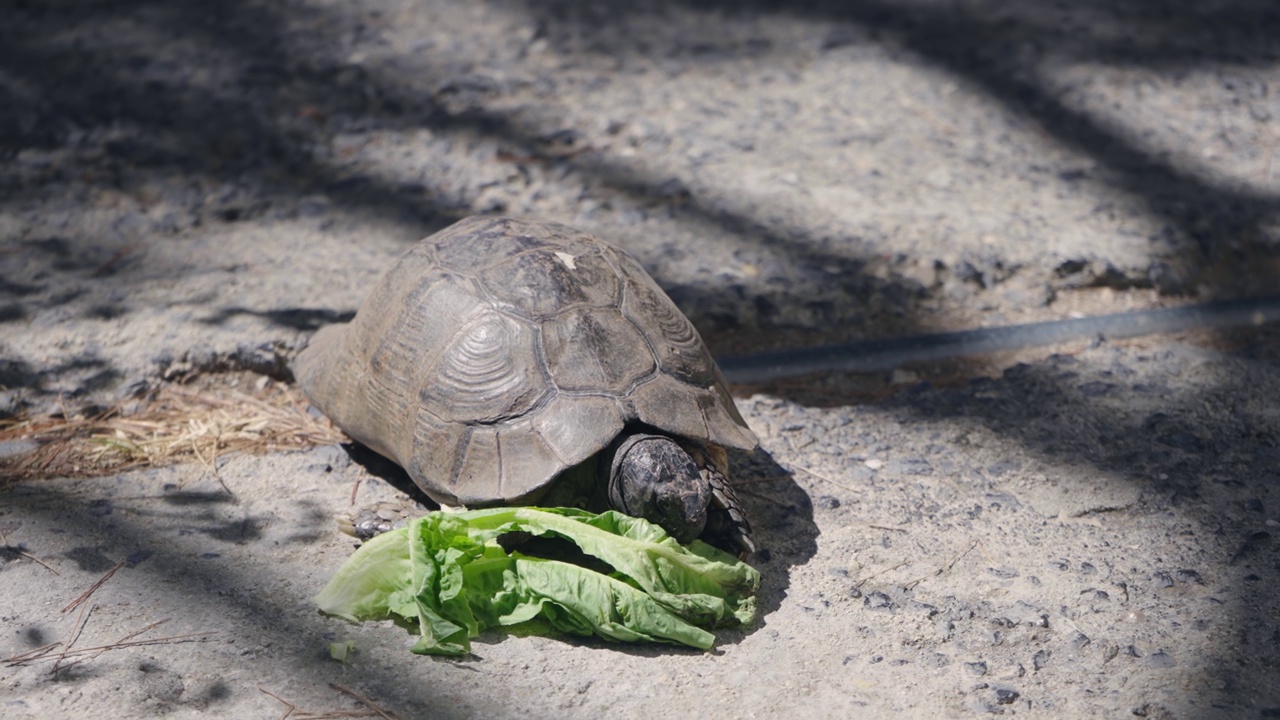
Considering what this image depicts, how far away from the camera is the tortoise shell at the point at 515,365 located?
318cm

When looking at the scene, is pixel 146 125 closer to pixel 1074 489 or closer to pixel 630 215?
pixel 630 215

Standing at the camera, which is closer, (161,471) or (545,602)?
(545,602)

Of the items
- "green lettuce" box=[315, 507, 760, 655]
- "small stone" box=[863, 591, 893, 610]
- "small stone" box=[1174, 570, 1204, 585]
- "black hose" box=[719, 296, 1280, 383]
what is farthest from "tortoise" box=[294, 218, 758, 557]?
"small stone" box=[1174, 570, 1204, 585]

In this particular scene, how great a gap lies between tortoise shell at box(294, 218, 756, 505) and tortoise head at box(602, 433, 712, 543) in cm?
9

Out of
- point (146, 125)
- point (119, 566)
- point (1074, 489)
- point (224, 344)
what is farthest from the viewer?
point (146, 125)

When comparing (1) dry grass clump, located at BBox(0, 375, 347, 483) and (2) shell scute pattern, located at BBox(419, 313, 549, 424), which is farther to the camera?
(1) dry grass clump, located at BBox(0, 375, 347, 483)

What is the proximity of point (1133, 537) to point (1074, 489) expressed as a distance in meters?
0.29

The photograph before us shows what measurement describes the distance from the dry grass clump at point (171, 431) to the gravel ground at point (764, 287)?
0.08 metres

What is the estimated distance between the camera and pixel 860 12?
7.19m

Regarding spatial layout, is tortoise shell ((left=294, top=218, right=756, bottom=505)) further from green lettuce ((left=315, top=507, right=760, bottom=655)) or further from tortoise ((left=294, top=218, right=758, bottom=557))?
green lettuce ((left=315, top=507, right=760, bottom=655))

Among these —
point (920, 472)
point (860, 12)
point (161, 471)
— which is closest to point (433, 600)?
point (161, 471)

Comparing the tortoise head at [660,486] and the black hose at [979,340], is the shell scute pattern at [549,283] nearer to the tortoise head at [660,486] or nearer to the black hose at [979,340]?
the tortoise head at [660,486]

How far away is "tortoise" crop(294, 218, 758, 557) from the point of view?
314 cm

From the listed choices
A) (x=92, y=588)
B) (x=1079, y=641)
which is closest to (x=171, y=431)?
(x=92, y=588)
